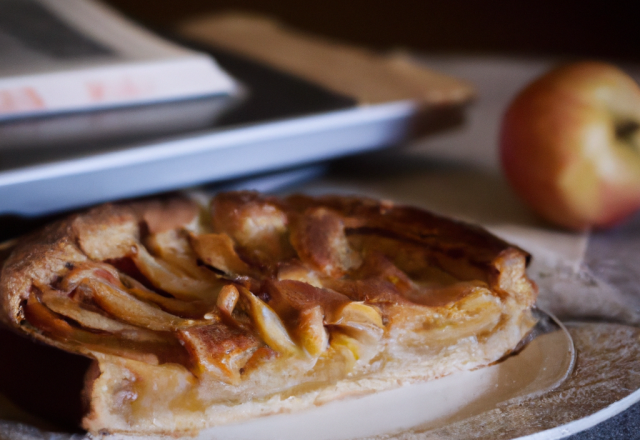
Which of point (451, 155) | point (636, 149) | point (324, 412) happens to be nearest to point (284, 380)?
point (324, 412)

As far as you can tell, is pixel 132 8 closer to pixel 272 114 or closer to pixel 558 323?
pixel 272 114

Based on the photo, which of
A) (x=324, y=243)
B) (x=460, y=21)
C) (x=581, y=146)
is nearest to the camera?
(x=324, y=243)

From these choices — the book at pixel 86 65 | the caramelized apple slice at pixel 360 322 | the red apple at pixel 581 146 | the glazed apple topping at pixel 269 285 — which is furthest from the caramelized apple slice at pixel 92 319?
the red apple at pixel 581 146

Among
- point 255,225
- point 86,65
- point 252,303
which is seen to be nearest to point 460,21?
point 86,65

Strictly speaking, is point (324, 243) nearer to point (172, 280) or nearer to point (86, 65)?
point (172, 280)

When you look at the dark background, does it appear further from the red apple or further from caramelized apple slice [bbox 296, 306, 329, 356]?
caramelized apple slice [bbox 296, 306, 329, 356]
